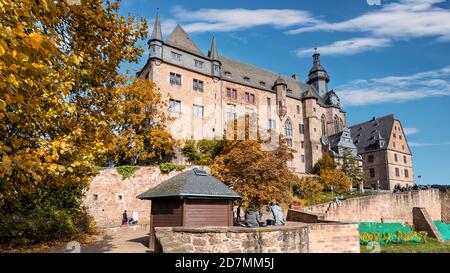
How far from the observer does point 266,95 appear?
50531mm

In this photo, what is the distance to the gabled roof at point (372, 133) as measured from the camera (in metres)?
58.8

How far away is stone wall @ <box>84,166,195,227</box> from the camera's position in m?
25.9

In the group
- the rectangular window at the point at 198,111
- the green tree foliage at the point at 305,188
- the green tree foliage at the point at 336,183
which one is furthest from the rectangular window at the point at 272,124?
the green tree foliage at the point at 305,188

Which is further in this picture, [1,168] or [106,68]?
[106,68]

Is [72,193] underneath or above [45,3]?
underneath

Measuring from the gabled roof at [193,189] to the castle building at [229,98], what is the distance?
21.9 meters

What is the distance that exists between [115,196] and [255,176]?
1160 cm

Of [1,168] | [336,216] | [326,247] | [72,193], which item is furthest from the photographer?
[336,216]

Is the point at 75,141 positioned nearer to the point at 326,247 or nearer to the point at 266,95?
the point at 326,247

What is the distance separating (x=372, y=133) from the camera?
61.2 metres
